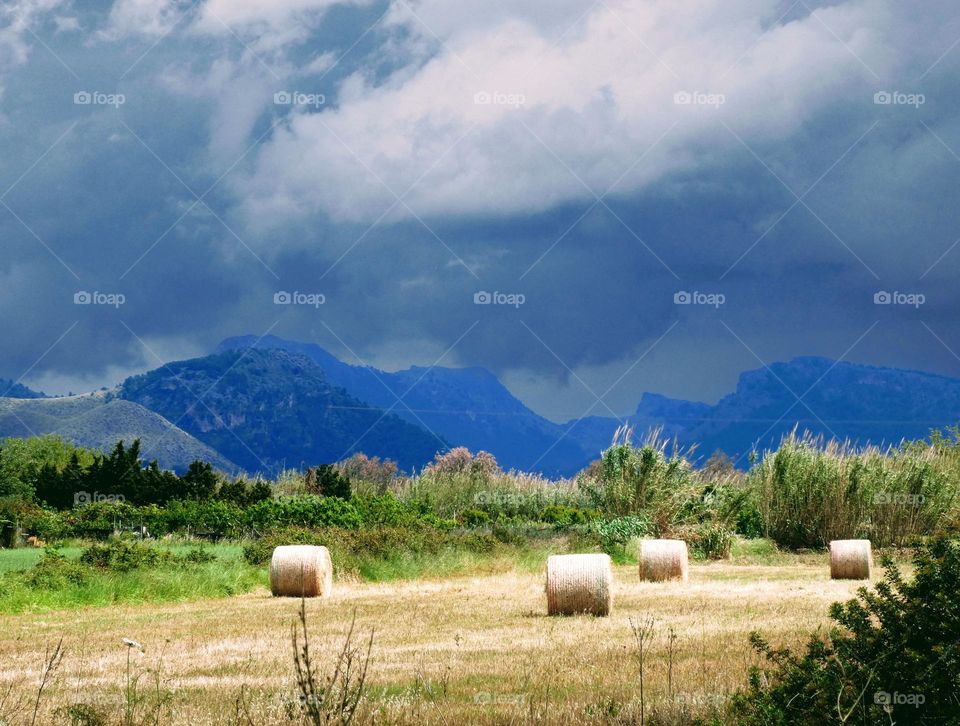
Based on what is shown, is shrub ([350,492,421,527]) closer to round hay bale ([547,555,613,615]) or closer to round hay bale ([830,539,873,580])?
round hay bale ([830,539,873,580])

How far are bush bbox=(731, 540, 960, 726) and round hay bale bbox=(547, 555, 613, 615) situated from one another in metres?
7.89

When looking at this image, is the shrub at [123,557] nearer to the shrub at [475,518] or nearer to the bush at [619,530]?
the bush at [619,530]

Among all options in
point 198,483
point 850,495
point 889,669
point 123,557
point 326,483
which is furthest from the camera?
point 326,483

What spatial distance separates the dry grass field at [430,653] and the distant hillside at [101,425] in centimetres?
10767

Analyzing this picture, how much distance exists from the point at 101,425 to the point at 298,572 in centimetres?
11596

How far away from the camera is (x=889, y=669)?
600 cm

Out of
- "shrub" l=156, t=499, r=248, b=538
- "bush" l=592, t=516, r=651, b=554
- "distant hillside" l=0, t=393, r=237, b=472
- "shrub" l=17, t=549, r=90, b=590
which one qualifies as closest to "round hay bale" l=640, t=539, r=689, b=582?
"bush" l=592, t=516, r=651, b=554

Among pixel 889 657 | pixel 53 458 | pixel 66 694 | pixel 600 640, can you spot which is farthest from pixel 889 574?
pixel 53 458

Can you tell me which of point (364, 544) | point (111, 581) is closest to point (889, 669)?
point (111, 581)

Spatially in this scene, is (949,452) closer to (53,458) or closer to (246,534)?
(246,534)

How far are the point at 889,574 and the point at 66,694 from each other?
21.3 feet

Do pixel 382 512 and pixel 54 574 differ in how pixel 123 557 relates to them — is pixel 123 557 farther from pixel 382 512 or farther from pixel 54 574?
pixel 382 512

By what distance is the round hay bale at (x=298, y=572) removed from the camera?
17.8 meters

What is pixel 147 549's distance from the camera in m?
19.3
